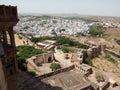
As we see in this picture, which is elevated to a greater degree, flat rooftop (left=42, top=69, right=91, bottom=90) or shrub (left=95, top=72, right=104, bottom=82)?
flat rooftop (left=42, top=69, right=91, bottom=90)

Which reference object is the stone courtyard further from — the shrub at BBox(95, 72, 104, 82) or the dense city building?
the dense city building

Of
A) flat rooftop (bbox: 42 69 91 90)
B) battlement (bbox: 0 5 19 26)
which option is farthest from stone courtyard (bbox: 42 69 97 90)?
battlement (bbox: 0 5 19 26)

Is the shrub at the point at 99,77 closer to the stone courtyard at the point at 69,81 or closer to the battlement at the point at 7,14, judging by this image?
the stone courtyard at the point at 69,81

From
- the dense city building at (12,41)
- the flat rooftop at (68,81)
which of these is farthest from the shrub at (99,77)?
the dense city building at (12,41)

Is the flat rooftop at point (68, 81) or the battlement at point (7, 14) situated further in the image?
the flat rooftop at point (68, 81)

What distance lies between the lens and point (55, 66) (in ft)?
68.6

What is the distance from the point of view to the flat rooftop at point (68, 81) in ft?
45.6

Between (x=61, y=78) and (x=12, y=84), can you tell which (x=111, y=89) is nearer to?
(x=61, y=78)

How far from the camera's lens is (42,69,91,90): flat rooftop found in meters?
13.9

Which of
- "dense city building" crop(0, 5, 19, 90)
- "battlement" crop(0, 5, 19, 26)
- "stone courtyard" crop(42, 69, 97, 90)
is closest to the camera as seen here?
"battlement" crop(0, 5, 19, 26)

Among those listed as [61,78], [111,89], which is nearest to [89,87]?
[61,78]

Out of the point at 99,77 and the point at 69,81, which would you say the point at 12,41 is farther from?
the point at 99,77

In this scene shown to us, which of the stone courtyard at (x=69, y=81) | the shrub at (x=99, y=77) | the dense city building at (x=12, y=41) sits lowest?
the shrub at (x=99, y=77)

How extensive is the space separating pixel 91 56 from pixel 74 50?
493 centimetres
